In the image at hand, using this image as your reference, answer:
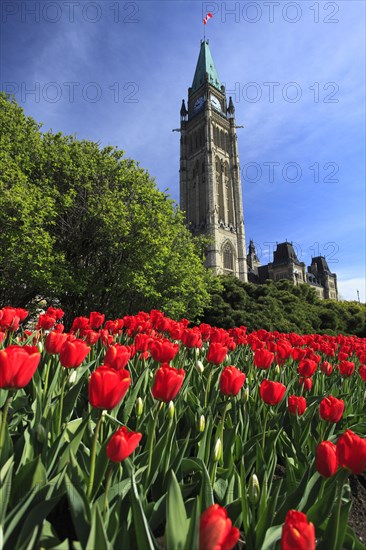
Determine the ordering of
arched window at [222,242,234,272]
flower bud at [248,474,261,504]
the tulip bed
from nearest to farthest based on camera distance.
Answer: the tulip bed < flower bud at [248,474,261,504] < arched window at [222,242,234,272]

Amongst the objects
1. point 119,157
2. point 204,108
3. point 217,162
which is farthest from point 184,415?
point 204,108

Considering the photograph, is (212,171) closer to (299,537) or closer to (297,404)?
(297,404)

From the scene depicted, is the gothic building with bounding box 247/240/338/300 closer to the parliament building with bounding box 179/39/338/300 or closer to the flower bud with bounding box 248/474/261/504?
the parliament building with bounding box 179/39/338/300

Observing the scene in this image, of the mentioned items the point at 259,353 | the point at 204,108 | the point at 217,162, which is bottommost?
the point at 259,353

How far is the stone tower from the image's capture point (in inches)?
2119

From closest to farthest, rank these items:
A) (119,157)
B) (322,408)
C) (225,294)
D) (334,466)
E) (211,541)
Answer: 1. (211,541)
2. (334,466)
3. (322,408)
4. (119,157)
5. (225,294)

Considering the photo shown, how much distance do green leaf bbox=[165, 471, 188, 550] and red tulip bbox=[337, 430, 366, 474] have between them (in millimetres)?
545

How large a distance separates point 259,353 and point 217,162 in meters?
60.1

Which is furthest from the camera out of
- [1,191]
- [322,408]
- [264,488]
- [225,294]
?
[225,294]

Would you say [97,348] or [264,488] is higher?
[97,348]

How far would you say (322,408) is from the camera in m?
1.61

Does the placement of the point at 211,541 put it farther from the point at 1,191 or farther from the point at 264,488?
the point at 1,191

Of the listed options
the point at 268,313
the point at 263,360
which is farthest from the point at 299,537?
the point at 268,313

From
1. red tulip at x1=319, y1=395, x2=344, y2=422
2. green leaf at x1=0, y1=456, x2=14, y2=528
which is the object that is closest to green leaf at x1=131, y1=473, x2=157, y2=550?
green leaf at x1=0, y1=456, x2=14, y2=528
